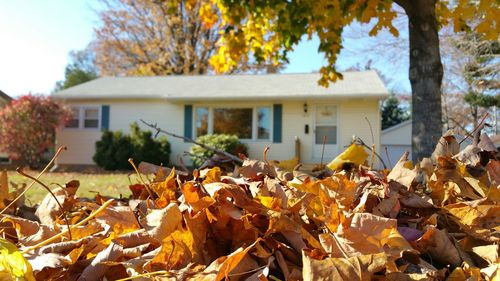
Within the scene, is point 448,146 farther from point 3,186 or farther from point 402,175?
point 3,186

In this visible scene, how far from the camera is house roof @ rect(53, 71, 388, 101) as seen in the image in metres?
14.9

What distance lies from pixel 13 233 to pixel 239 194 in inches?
24.2

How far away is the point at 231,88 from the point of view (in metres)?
16.4

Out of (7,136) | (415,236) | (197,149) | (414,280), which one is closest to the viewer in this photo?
(414,280)

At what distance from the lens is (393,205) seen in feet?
3.02

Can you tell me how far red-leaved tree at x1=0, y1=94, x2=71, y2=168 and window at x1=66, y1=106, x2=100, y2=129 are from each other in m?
1.13

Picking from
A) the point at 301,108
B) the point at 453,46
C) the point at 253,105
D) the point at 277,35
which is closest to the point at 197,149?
the point at 253,105

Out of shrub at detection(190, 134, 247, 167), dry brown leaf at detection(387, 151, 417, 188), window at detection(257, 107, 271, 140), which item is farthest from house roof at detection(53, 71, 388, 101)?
dry brown leaf at detection(387, 151, 417, 188)

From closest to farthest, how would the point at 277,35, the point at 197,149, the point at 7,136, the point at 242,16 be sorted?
the point at 242,16 < the point at 277,35 < the point at 197,149 < the point at 7,136

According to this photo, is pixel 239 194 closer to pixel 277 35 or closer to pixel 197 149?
pixel 277 35

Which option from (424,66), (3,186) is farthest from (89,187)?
(3,186)

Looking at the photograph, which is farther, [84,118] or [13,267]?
[84,118]

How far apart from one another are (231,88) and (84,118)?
604 centimetres

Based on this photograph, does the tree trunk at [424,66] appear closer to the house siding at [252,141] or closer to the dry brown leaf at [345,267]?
the dry brown leaf at [345,267]
